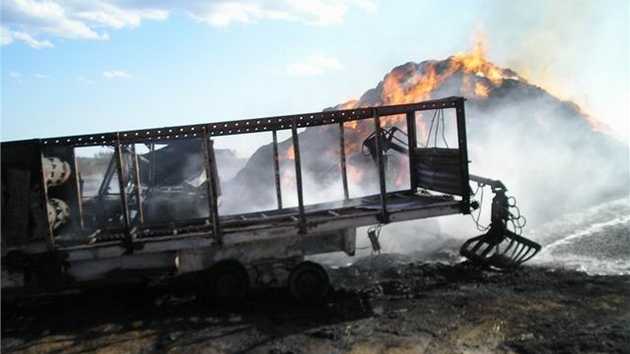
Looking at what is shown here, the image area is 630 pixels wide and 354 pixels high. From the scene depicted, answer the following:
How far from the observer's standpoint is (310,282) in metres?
7.53

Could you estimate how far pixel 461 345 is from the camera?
575 centimetres

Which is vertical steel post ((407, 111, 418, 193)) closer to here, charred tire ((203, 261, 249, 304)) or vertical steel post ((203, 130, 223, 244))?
vertical steel post ((203, 130, 223, 244))

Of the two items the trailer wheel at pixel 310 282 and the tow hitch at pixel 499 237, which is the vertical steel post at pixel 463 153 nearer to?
the tow hitch at pixel 499 237

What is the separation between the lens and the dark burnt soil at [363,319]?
588 centimetres

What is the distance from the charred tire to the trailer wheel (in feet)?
2.70

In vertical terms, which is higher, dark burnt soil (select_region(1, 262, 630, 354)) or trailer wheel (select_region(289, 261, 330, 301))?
trailer wheel (select_region(289, 261, 330, 301))

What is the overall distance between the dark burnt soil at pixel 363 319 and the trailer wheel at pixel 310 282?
177 millimetres

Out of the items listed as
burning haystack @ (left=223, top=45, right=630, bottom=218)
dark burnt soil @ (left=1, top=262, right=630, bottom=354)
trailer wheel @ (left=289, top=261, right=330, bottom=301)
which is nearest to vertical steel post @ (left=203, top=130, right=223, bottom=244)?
dark burnt soil @ (left=1, top=262, right=630, bottom=354)

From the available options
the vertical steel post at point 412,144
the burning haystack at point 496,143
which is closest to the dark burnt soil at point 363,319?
the vertical steel post at point 412,144

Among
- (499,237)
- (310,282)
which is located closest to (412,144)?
(499,237)

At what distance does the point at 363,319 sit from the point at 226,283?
2215 mm

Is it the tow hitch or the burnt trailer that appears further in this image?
the tow hitch

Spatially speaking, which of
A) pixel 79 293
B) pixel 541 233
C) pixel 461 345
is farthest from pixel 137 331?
pixel 541 233

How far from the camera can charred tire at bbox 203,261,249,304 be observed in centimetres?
733
